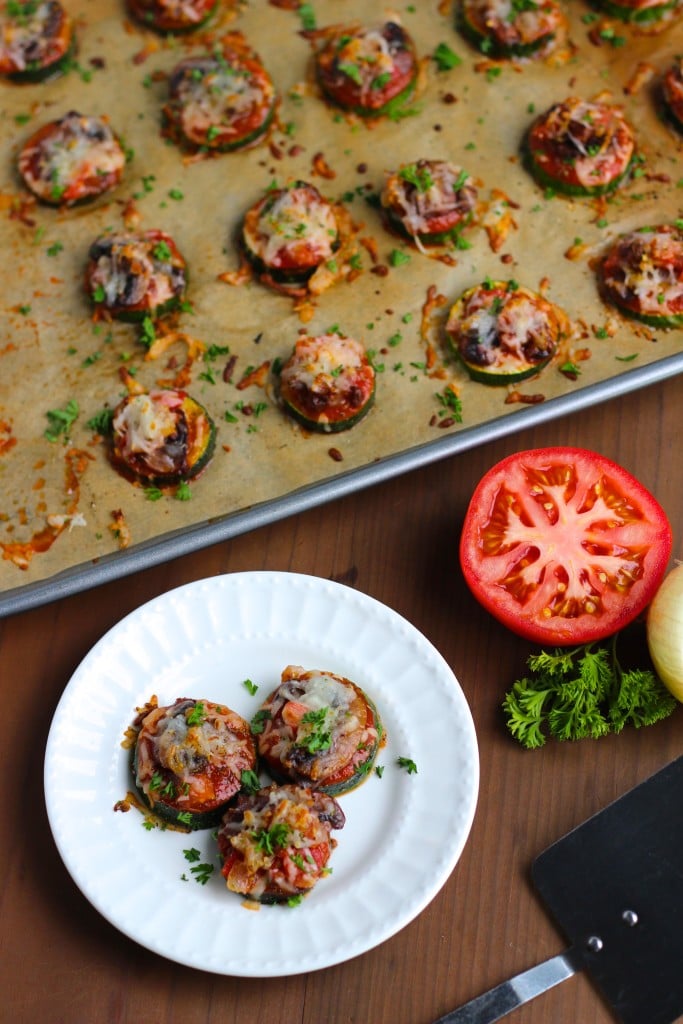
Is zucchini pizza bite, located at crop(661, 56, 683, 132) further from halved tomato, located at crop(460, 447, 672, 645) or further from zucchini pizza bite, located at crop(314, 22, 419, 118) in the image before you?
halved tomato, located at crop(460, 447, 672, 645)

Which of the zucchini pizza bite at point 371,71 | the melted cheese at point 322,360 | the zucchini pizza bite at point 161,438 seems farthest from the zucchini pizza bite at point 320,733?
the zucchini pizza bite at point 371,71

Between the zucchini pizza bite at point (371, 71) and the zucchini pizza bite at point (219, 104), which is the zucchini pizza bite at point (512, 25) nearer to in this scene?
the zucchini pizza bite at point (371, 71)

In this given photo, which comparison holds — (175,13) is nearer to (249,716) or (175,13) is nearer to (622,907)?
(249,716)

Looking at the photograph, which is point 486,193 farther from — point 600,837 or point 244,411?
point 600,837

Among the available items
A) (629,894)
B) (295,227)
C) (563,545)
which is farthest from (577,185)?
(629,894)

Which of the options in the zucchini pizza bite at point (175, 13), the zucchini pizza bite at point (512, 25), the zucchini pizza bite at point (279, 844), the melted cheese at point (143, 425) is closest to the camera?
the zucchini pizza bite at point (279, 844)

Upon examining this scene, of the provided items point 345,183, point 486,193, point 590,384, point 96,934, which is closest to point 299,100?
point 345,183

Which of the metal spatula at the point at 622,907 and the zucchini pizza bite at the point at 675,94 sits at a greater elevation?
the zucchini pizza bite at the point at 675,94

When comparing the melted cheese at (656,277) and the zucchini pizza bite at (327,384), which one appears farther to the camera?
the melted cheese at (656,277)
